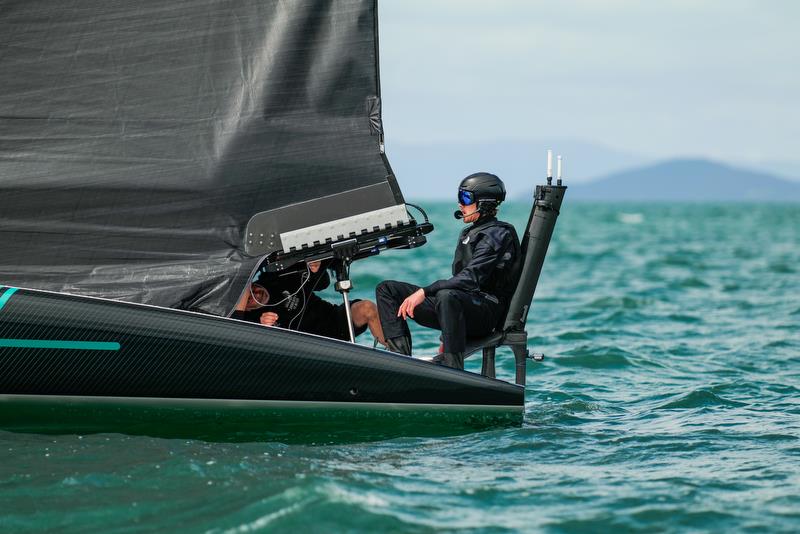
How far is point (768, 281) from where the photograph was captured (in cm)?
2047

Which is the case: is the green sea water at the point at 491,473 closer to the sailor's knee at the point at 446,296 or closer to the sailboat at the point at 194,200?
the sailboat at the point at 194,200

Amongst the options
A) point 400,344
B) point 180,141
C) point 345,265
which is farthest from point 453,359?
point 180,141

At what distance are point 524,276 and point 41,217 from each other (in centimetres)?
287

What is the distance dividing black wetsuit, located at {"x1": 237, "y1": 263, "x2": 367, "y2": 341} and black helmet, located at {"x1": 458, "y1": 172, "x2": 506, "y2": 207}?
964 mm

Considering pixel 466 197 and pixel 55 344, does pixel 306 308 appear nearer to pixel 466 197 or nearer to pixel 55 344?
pixel 466 197

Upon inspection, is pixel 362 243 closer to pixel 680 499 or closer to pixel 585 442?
pixel 585 442

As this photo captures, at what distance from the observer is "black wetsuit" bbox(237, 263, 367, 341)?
6.99 metres

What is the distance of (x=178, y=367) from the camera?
247 inches

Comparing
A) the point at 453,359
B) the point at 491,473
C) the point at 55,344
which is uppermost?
the point at 55,344

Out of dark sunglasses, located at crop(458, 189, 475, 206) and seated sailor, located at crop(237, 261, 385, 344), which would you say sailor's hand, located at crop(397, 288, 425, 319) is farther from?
dark sunglasses, located at crop(458, 189, 475, 206)

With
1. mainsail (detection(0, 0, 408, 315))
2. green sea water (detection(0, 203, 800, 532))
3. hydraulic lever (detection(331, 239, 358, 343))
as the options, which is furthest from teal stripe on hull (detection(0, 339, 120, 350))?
hydraulic lever (detection(331, 239, 358, 343))

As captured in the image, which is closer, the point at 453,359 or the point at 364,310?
the point at 453,359

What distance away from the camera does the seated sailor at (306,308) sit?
6.95m

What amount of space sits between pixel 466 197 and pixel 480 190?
95 mm
